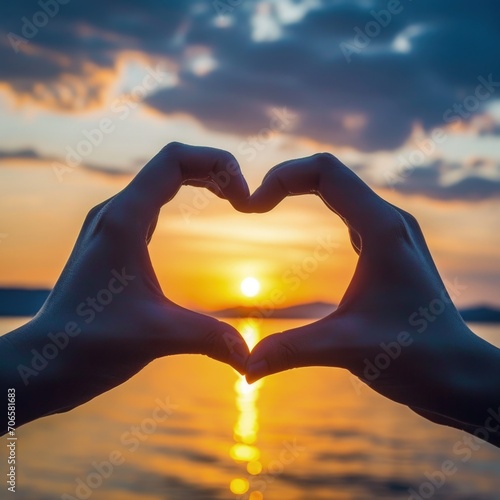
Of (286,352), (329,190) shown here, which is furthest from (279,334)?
(329,190)

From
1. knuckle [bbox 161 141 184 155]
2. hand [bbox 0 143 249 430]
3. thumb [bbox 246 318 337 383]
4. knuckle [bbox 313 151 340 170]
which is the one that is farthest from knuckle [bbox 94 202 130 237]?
knuckle [bbox 313 151 340 170]

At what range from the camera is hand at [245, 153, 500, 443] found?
9.96 feet

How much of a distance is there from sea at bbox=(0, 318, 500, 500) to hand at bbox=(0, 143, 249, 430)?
1467 cm

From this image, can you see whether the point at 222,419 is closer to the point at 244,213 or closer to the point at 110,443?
the point at 110,443

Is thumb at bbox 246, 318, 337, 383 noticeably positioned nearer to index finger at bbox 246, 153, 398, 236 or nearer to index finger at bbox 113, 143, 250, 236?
index finger at bbox 246, 153, 398, 236

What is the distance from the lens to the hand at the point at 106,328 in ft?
9.68

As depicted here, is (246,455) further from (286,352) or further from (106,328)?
(106,328)

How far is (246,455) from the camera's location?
21328mm

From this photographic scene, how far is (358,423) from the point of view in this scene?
29875 millimetres

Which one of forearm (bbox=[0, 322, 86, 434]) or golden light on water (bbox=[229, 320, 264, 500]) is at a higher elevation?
golden light on water (bbox=[229, 320, 264, 500])

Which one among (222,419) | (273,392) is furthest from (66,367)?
(273,392)

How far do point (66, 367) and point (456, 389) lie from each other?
1.87 meters

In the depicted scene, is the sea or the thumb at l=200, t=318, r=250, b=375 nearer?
the thumb at l=200, t=318, r=250, b=375

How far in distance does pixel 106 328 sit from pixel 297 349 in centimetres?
93
